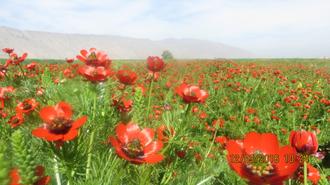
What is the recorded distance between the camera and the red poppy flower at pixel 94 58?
2008mm

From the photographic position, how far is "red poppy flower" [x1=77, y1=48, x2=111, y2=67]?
2.01m

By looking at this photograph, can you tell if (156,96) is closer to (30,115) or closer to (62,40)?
(30,115)

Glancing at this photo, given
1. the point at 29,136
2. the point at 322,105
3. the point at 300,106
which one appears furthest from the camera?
the point at 322,105

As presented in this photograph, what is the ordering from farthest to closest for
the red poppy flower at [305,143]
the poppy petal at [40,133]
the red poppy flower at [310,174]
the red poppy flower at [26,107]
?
the red poppy flower at [26,107] → the red poppy flower at [310,174] → the red poppy flower at [305,143] → the poppy petal at [40,133]

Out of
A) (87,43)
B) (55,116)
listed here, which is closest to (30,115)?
(55,116)

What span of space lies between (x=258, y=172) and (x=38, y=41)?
12740 centimetres

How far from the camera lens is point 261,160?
1.00m

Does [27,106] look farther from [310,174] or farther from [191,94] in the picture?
[310,174]

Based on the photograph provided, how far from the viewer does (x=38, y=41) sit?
11981 centimetres

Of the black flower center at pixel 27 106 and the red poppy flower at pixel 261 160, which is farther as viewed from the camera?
the black flower center at pixel 27 106

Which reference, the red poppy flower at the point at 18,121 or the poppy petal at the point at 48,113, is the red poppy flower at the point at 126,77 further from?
the poppy petal at the point at 48,113

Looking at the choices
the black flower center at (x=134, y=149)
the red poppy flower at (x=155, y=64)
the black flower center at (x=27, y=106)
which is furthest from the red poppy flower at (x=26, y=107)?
the red poppy flower at (x=155, y=64)

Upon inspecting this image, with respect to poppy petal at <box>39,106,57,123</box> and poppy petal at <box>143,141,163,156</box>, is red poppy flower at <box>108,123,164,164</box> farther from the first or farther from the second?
poppy petal at <box>39,106,57,123</box>

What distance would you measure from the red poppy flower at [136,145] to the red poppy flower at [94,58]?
2.55 feet
